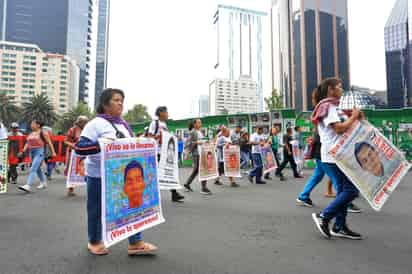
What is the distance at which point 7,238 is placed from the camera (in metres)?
3.07

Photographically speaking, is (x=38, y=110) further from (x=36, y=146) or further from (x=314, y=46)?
(x=314, y=46)

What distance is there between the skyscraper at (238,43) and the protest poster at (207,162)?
12597 cm

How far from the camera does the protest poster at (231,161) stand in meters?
7.75

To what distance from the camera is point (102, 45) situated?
17138cm

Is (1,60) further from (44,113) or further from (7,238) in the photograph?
(7,238)

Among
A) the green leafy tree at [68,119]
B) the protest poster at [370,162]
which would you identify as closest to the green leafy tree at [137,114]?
the green leafy tree at [68,119]

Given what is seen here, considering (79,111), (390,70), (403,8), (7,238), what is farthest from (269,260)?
(403,8)

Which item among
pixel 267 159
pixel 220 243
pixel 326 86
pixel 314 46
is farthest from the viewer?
pixel 314 46

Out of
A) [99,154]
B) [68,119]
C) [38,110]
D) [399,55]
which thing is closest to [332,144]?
[99,154]

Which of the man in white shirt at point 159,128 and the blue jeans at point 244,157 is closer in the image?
the man in white shirt at point 159,128

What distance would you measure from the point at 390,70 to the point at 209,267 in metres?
104

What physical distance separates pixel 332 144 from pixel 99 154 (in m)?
2.36

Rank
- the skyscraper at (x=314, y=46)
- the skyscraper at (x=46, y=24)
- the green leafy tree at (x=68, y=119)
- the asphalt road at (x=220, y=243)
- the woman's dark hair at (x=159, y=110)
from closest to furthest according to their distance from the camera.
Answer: the asphalt road at (x=220, y=243), the woman's dark hair at (x=159, y=110), the green leafy tree at (x=68, y=119), the skyscraper at (x=314, y=46), the skyscraper at (x=46, y=24)

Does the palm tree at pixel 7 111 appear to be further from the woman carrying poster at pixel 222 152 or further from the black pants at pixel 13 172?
the woman carrying poster at pixel 222 152
